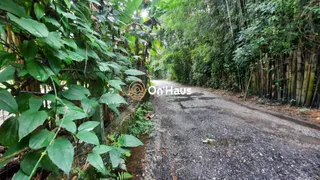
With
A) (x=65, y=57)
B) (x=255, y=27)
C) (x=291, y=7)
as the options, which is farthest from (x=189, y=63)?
(x=65, y=57)

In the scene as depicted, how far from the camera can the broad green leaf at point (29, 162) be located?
0.41 m

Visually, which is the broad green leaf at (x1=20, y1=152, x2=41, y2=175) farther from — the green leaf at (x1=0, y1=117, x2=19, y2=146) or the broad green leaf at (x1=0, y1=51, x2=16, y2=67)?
the broad green leaf at (x1=0, y1=51, x2=16, y2=67)

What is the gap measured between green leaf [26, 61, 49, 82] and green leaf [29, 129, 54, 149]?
152mm

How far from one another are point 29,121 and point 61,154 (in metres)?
0.11

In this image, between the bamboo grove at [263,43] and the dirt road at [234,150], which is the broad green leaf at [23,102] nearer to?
the dirt road at [234,150]

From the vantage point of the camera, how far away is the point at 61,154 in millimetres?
402

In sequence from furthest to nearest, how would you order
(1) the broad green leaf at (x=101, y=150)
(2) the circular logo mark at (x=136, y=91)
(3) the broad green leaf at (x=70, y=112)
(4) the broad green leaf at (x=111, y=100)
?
(2) the circular logo mark at (x=136, y=91) → (4) the broad green leaf at (x=111, y=100) → (1) the broad green leaf at (x=101, y=150) → (3) the broad green leaf at (x=70, y=112)

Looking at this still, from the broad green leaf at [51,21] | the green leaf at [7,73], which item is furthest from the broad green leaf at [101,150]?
the broad green leaf at [51,21]

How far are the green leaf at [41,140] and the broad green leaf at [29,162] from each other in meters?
0.06

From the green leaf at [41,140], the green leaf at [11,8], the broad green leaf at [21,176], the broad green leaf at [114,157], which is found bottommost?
the broad green leaf at [114,157]

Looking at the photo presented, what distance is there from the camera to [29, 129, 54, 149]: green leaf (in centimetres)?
41

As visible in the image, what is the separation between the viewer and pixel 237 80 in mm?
5160

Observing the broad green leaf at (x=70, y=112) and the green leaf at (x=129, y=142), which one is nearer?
the broad green leaf at (x=70, y=112)

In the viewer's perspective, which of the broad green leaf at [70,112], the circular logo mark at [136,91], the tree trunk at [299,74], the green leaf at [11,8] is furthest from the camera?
the tree trunk at [299,74]
